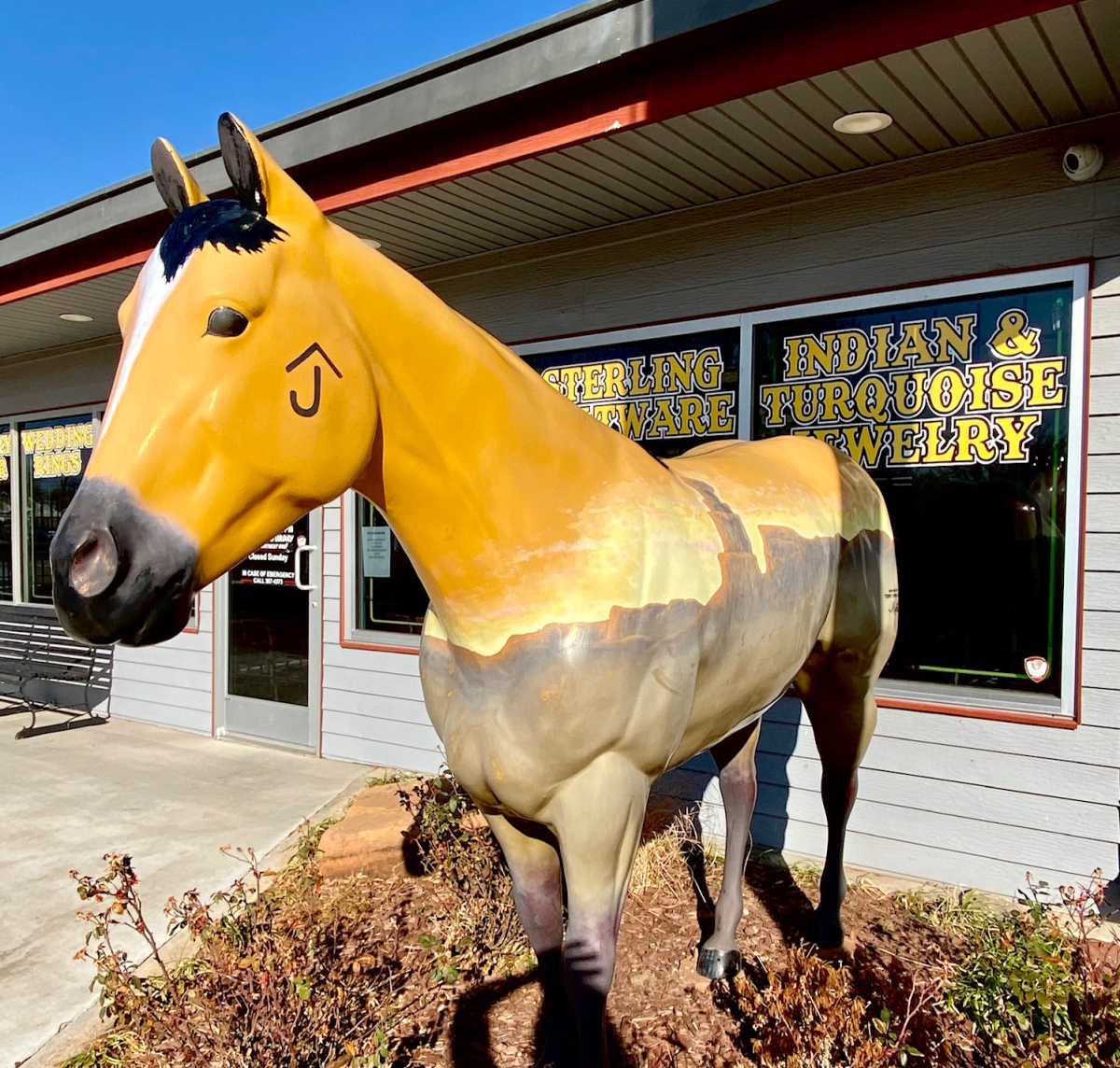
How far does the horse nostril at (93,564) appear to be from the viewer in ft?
3.44

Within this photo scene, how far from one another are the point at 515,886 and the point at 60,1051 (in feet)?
5.65

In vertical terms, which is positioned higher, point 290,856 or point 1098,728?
point 1098,728

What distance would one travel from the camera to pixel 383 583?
17.9ft

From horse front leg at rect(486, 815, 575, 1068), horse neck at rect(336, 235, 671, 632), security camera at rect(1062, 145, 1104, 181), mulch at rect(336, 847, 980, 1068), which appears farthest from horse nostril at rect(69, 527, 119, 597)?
security camera at rect(1062, 145, 1104, 181)

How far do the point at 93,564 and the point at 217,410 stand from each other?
10.3 inches

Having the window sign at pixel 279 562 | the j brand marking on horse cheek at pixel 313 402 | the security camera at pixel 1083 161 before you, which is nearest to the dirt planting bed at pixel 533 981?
the j brand marking on horse cheek at pixel 313 402

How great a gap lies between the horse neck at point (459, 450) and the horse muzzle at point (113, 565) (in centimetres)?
38

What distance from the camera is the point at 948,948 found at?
2.78 meters

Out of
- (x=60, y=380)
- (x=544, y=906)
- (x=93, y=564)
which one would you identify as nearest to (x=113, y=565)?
(x=93, y=564)

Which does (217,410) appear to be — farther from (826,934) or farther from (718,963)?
(826,934)

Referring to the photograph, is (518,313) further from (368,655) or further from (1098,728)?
(1098,728)

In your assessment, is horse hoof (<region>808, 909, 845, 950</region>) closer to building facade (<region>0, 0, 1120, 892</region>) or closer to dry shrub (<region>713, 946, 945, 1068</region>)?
dry shrub (<region>713, 946, 945, 1068</region>)

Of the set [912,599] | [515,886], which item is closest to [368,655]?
[912,599]

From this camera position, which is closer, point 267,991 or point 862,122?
point 267,991
